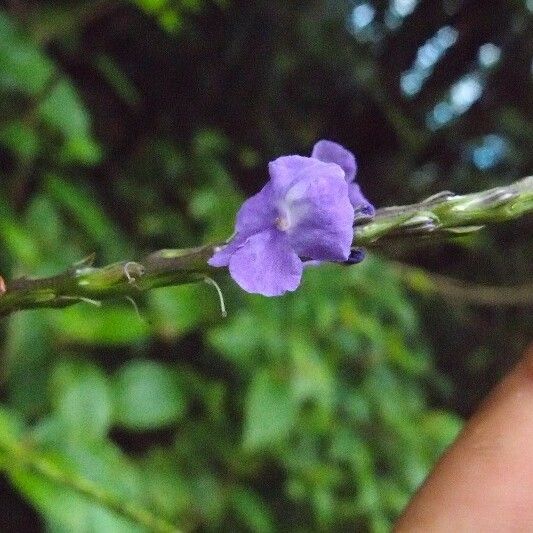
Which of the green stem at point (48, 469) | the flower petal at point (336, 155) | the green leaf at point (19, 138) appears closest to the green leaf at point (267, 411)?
the green stem at point (48, 469)

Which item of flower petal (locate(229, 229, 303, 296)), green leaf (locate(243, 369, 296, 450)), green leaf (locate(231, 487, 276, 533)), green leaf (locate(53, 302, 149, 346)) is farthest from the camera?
green leaf (locate(231, 487, 276, 533))

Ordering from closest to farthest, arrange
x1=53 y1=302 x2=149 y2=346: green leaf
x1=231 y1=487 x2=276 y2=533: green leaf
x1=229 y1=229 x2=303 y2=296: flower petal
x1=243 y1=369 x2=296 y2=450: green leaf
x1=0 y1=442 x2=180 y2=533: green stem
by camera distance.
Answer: x1=229 y1=229 x2=303 y2=296: flower petal < x1=0 y1=442 x2=180 y2=533: green stem < x1=53 y1=302 x2=149 y2=346: green leaf < x1=243 y1=369 x2=296 y2=450: green leaf < x1=231 y1=487 x2=276 y2=533: green leaf

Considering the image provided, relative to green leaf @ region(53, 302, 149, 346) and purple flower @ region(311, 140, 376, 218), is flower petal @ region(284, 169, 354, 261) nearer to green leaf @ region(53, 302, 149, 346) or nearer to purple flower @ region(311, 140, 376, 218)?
purple flower @ region(311, 140, 376, 218)

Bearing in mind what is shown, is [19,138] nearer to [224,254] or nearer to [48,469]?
[48,469]

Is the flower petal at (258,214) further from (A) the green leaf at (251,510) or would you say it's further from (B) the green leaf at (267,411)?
(A) the green leaf at (251,510)

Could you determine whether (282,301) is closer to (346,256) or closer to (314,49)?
(314,49)

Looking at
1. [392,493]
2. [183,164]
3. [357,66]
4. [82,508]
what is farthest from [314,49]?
[82,508]

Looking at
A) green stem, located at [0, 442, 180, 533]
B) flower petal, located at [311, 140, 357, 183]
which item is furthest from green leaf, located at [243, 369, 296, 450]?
flower petal, located at [311, 140, 357, 183]

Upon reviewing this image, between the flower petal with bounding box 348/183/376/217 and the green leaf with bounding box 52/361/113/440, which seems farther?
the green leaf with bounding box 52/361/113/440
